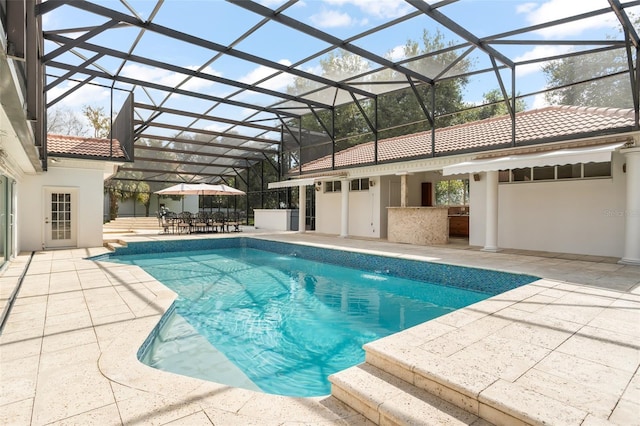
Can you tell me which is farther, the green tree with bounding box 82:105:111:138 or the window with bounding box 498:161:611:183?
A: the green tree with bounding box 82:105:111:138

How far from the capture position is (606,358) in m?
3.84

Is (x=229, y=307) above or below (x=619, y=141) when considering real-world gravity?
below

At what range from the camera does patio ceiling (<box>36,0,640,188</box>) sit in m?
8.95

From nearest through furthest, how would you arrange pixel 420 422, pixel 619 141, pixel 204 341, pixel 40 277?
pixel 420 422 → pixel 204 341 → pixel 40 277 → pixel 619 141

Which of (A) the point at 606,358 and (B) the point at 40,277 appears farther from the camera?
(B) the point at 40,277

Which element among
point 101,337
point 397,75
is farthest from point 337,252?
point 101,337

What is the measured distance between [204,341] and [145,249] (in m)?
12.3

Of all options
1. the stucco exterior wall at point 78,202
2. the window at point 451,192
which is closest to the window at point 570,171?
the window at point 451,192

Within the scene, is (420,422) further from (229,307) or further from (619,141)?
(619,141)

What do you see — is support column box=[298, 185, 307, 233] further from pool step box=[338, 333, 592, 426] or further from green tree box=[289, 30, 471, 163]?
pool step box=[338, 333, 592, 426]

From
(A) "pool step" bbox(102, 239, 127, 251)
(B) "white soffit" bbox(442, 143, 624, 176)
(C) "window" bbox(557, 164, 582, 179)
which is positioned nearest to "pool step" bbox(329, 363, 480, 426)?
(B) "white soffit" bbox(442, 143, 624, 176)

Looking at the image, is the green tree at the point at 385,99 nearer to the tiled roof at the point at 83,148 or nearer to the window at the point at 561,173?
the window at the point at 561,173

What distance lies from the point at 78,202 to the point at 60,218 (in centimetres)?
97

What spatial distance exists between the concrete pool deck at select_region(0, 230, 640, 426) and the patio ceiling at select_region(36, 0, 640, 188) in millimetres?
6600
